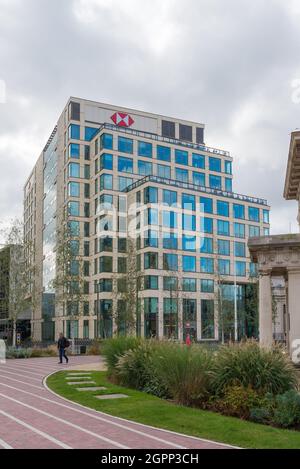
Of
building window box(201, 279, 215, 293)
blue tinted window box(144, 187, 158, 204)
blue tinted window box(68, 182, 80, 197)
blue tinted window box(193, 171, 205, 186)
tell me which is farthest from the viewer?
blue tinted window box(193, 171, 205, 186)

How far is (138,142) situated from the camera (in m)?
80.9

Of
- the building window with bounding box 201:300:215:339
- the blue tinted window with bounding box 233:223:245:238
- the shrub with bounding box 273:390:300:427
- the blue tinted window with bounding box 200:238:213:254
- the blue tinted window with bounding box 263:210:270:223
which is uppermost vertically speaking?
the blue tinted window with bounding box 263:210:270:223

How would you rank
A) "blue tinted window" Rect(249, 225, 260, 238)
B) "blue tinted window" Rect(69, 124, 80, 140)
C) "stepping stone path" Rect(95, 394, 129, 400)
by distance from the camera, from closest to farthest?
"stepping stone path" Rect(95, 394, 129, 400) < "blue tinted window" Rect(69, 124, 80, 140) < "blue tinted window" Rect(249, 225, 260, 238)

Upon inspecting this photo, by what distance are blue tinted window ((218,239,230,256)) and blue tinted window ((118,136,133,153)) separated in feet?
62.5

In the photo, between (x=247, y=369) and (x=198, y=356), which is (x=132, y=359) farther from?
(x=247, y=369)

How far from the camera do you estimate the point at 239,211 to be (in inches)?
3324

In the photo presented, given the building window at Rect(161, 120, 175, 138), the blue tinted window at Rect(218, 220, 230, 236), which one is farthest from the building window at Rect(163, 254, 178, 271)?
the building window at Rect(161, 120, 175, 138)

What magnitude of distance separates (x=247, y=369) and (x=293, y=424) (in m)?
2.40

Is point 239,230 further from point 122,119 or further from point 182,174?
point 122,119

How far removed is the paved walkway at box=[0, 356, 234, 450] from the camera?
32.9 ft

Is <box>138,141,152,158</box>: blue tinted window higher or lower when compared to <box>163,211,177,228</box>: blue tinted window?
higher

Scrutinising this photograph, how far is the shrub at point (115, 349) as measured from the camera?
815 inches

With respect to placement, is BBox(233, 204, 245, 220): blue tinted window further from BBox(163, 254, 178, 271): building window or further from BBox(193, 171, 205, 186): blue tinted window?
BBox(163, 254, 178, 271): building window
